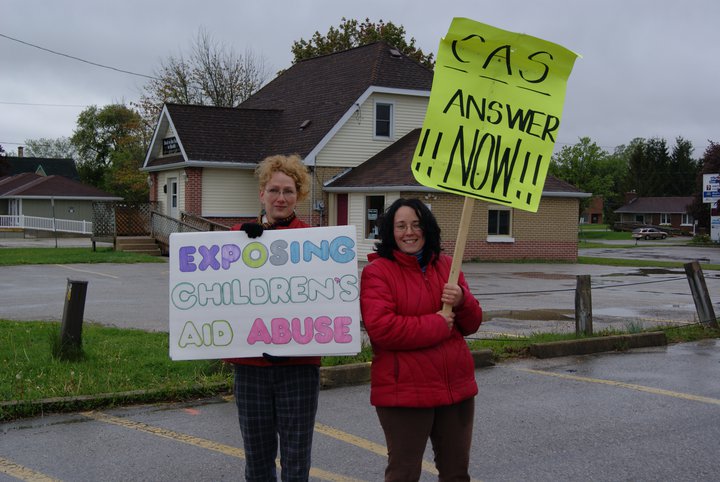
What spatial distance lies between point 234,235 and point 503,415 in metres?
3.62

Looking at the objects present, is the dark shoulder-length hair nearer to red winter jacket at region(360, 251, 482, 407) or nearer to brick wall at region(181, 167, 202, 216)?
red winter jacket at region(360, 251, 482, 407)

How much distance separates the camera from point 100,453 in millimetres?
5418

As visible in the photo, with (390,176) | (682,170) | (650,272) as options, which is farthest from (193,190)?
(682,170)

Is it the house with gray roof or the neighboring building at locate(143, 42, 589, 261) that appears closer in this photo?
the neighboring building at locate(143, 42, 589, 261)

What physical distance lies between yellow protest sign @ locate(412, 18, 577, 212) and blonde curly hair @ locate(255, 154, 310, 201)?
632 mm

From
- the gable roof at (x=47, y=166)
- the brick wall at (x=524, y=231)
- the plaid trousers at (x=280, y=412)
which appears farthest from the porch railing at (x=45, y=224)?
the plaid trousers at (x=280, y=412)

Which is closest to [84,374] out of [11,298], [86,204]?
[11,298]

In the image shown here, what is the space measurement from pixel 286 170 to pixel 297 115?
27.1 meters

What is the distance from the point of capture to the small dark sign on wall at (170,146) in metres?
29.2

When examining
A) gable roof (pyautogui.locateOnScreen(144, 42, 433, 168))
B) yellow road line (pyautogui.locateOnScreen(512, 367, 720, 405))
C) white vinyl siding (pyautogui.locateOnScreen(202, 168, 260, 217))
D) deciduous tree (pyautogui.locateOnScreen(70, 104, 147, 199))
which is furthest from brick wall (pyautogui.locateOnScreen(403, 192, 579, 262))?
deciduous tree (pyautogui.locateOnScreen(70, 104, 147, 199))

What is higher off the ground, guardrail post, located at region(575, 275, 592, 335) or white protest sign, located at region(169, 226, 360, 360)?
white protest sign, located at region(169, 226, 360, 360)

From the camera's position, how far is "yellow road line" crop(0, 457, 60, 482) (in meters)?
4.90

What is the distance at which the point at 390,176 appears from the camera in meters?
26.0

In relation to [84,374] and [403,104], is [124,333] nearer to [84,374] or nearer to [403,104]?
[84,374]
